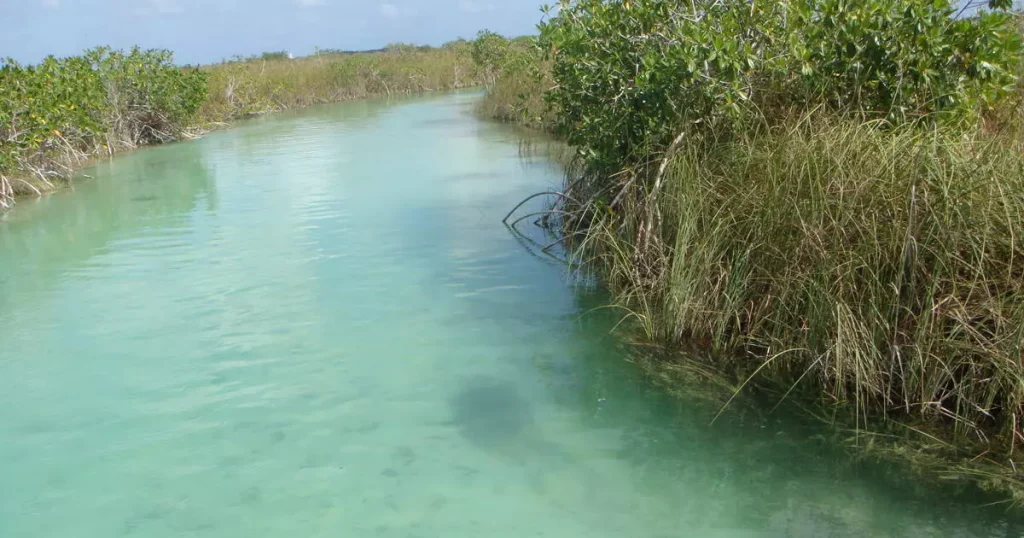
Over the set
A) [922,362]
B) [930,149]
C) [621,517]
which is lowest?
[621,517]

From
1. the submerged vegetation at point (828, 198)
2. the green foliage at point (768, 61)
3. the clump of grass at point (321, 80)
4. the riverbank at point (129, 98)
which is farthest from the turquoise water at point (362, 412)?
the clump of grass at point (321, 80)

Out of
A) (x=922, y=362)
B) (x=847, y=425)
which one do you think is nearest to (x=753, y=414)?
(x=847, y=425)

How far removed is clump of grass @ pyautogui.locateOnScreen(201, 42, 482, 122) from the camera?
27.3 meters

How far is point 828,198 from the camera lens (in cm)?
529

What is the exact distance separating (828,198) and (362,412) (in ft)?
10.9

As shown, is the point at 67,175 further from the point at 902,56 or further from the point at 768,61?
the point at 902,56

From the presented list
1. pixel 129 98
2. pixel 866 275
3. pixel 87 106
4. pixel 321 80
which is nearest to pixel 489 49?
pixel 321 80

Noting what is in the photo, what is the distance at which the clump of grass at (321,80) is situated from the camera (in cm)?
2730

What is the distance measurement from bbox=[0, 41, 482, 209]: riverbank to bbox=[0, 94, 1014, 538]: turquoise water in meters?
3.25

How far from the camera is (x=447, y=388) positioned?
5.88 metres

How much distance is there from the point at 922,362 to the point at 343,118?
919 inches

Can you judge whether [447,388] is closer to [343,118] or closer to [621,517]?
[621,517]

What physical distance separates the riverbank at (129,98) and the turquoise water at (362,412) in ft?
10.7

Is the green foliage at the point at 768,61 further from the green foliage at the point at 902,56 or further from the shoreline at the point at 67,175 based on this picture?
the shoreline at the point at 67,175
